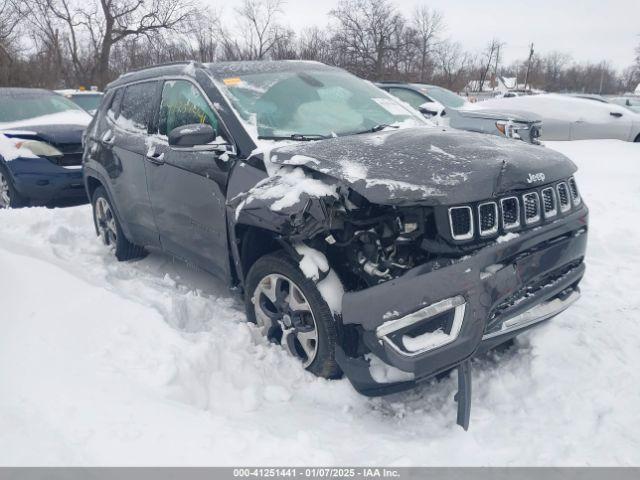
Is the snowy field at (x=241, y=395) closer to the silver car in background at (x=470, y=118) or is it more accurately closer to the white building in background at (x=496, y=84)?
the silver car in background at (x=470, y=118)

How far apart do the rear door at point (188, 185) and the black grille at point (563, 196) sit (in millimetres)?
1913

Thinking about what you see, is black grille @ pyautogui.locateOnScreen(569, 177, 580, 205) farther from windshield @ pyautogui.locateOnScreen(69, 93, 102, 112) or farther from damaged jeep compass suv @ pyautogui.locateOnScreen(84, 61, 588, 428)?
windshield @ pyautogui.locateOnScreen(69, 93, 102, 112)

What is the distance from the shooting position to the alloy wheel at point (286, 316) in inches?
113

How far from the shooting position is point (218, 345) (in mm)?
3088

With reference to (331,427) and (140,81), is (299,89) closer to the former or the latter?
(140,81)

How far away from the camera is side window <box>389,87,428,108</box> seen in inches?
389

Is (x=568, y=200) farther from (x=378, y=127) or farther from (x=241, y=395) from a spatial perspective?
(x=241, y=395)

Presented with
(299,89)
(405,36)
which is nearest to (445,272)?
(299,89)

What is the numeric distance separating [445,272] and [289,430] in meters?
1.07

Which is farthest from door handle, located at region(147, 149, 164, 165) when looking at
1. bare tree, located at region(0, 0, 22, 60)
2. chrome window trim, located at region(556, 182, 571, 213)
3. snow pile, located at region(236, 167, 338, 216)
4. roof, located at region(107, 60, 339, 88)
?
bare tree, located at region(0, 0, 22, 60)

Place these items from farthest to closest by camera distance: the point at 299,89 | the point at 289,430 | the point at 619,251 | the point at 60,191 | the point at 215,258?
the point at 60,191, the point at 619,251, the point at 299,89, the point at 215,258, the point at 289,430

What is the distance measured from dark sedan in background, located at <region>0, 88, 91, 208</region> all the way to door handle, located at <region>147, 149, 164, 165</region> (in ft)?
11.6

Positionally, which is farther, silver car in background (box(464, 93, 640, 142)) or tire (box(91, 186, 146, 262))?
silver car in background (box(464, 93, 640, 142))

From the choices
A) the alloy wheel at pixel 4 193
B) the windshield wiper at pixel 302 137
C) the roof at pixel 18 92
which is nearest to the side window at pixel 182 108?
the windshield wiper at pixel 302 137
